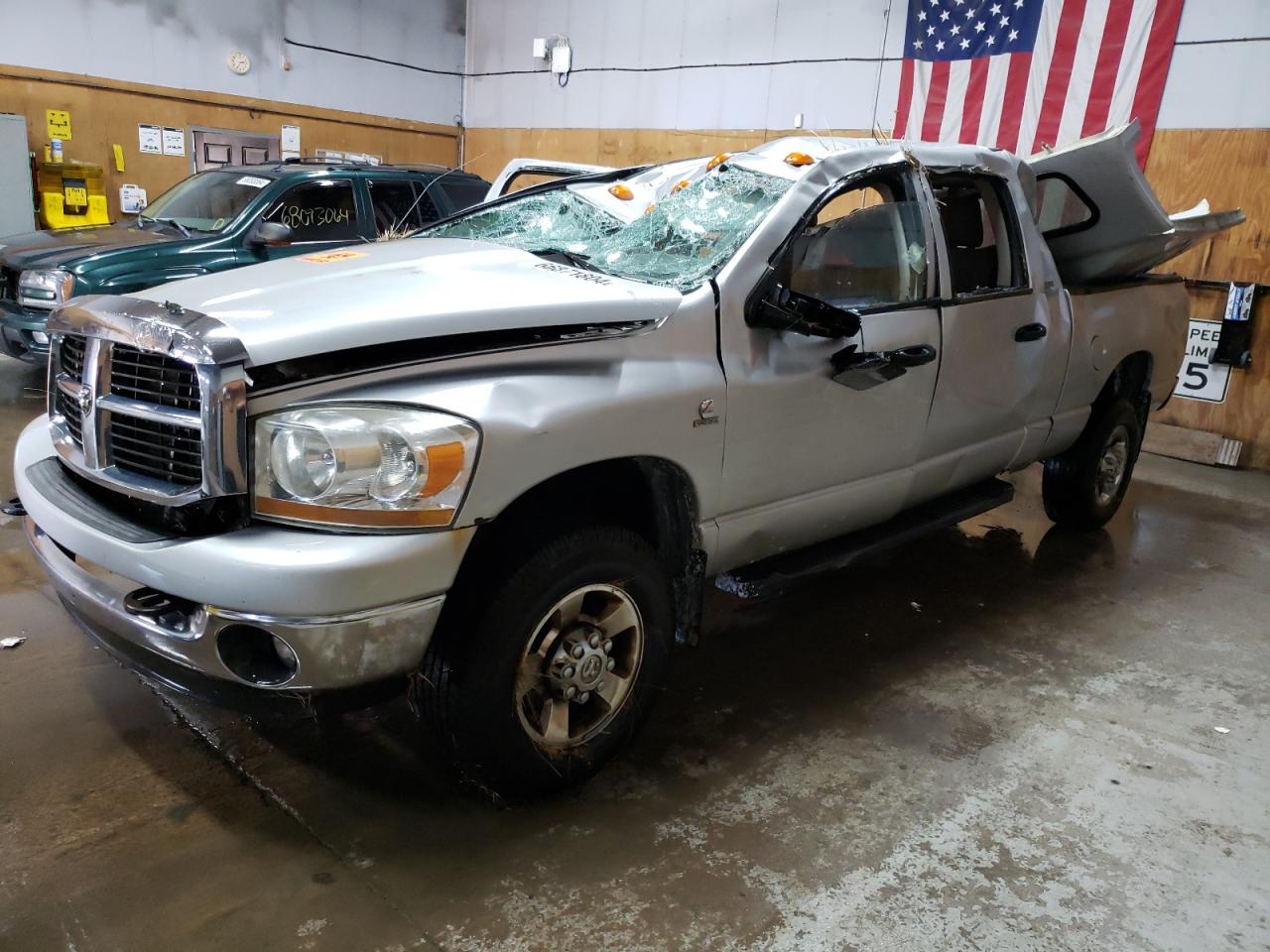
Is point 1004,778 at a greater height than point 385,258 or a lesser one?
lesser

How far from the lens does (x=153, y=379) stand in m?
2.08

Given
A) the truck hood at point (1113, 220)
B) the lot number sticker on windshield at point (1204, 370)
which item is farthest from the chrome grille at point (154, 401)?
the lot number sticker on windshield at point (1204, 370)

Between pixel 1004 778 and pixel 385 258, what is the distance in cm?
236

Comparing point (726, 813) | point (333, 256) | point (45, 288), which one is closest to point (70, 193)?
point (45, 288)

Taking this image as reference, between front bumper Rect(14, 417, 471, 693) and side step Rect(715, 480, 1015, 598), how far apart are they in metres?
1.15

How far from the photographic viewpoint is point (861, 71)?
28.1 feet

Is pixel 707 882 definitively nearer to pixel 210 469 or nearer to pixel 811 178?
pixel 210 469

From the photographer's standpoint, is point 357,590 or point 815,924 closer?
point 357,590

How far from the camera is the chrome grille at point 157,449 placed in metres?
2.01

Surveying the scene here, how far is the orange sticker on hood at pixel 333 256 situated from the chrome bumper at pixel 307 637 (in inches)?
41.0

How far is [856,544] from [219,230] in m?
5.25

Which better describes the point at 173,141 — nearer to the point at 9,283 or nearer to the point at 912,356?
the point at 9,283

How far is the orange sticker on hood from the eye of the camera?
2.62 meters

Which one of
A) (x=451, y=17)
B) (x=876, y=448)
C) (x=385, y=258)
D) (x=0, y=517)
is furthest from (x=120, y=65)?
(x=876, y=448)
